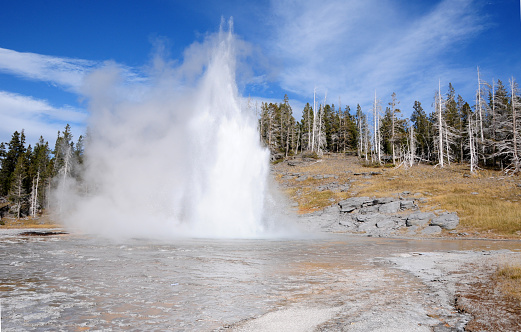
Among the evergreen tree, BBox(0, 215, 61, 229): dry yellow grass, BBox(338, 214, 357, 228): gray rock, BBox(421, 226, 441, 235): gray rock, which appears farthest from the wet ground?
the evergreen tree

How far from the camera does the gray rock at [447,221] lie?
25.2m

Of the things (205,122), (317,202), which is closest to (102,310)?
(205,122)

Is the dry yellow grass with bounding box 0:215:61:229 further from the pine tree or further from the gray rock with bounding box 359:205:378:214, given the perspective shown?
the gray rock with bounding box 359:205:378:214

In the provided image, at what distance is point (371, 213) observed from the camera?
30141mm

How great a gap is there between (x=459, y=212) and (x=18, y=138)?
3447 inches

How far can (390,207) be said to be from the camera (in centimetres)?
3019

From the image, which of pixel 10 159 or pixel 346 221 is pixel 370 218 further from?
pixel 10 159

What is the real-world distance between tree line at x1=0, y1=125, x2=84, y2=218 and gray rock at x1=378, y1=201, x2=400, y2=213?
4661 cm

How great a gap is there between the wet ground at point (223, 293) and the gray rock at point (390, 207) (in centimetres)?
1892

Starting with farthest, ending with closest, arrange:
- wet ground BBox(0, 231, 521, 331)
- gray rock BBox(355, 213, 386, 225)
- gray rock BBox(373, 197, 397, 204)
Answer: gray rock BBox(373, 197, 397, 204) < gray rock BBox(355, 213, 386, 225) < wet ground BBox(0, 231, 521, 331)

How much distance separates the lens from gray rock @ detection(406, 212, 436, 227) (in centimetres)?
2643

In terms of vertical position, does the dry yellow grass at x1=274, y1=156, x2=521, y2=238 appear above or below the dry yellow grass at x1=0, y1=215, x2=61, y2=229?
above

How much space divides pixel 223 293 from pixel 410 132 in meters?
64.8

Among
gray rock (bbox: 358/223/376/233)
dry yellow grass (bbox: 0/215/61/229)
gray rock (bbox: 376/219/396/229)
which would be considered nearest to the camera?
gray rock (bbox: 358/223/376/233)
